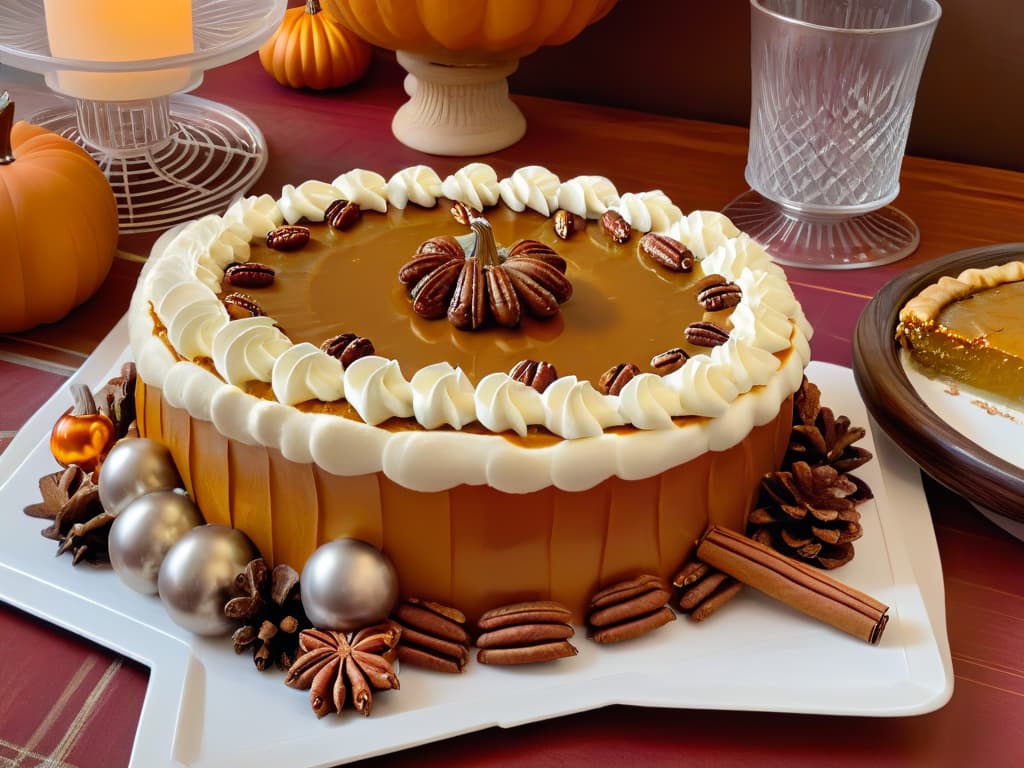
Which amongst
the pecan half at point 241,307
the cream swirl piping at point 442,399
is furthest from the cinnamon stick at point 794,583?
the pecan half at point 241,307

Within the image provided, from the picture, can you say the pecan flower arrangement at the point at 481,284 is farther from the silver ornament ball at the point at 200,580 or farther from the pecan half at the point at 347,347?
the silver ornament ball at the point at 200,580

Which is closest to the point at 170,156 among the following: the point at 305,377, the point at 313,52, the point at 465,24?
the point at 313,52

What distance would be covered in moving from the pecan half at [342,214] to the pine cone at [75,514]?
1.30 ft

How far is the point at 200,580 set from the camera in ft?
3.39

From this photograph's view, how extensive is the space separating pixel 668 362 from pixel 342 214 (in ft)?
1.51

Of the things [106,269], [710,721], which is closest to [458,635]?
[710,721]

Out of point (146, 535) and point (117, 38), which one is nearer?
point (146, 535)

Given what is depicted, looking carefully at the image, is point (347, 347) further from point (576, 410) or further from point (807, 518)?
point (807, 518)

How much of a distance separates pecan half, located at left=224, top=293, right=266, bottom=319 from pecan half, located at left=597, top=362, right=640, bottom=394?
1.18 feet

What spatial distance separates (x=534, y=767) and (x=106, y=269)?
1000 millimetres

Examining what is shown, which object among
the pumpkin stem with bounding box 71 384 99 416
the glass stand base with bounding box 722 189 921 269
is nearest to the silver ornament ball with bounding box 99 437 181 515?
the pumpkin stem with bounding box 71 384 99 416

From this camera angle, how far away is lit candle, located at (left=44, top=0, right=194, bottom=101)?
1610 millimetres

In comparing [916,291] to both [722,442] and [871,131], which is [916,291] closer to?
[871,131]

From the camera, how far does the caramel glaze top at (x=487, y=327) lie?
3.71 ft
